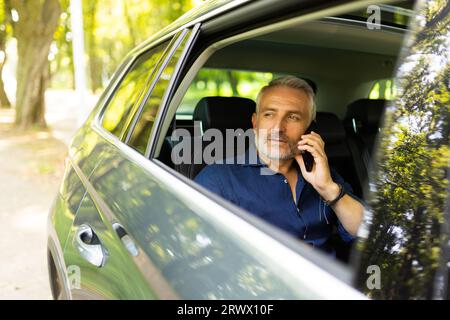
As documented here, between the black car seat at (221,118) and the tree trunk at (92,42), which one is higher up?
the tree trunk at (92,42)

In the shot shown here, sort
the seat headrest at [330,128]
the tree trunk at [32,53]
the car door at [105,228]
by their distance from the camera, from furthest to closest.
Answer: the tree trunk at [32,53], the seat headrest at [330,128], the car door at [105,228]

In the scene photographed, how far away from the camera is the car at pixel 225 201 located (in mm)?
870

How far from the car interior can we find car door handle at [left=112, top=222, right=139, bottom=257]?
66cm

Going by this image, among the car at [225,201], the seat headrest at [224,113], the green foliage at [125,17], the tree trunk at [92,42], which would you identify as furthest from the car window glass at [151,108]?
the tree trunk at [92,42]

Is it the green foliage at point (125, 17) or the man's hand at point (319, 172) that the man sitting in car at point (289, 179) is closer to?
the man's hand at point (319, 172)

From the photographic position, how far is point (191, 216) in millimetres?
1296

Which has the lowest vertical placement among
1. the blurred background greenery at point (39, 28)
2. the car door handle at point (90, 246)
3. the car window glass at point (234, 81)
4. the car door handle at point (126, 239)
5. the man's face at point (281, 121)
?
the car door handle at point (90, 246)

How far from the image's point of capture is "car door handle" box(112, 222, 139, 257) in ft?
4.47

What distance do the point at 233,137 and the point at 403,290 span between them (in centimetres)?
203

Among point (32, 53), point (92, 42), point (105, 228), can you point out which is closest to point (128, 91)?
point (105, 228)

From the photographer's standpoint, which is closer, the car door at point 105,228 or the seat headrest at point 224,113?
the car door at point 105,228

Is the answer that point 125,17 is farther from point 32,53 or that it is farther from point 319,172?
point 319,172

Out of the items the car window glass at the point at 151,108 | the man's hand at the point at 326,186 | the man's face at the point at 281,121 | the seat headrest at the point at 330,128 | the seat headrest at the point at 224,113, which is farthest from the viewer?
the seat headrest at the point at 330,128

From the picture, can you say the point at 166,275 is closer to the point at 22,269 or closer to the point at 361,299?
the point at 361,299
